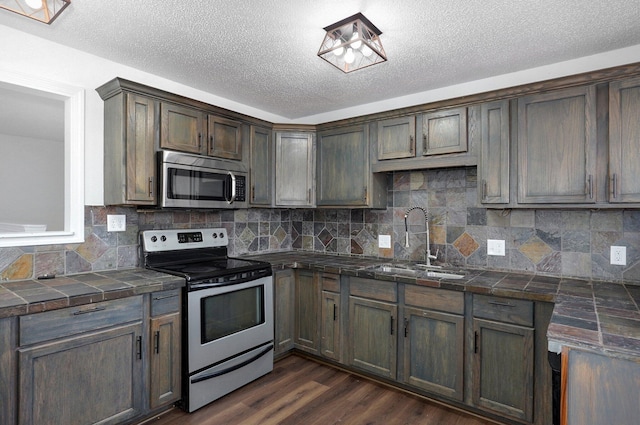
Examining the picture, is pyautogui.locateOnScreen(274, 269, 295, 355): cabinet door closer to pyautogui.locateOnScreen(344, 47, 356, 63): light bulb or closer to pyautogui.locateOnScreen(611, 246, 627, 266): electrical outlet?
pyautogui.locateOnScreen(344, 47, 356, 63): light bulb

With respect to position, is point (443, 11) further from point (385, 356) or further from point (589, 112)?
point (385, 356)

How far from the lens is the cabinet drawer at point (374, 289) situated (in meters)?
2.58

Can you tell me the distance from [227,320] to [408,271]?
1.47m

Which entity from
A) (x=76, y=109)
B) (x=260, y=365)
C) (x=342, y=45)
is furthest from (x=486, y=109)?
(x=76, y=109)

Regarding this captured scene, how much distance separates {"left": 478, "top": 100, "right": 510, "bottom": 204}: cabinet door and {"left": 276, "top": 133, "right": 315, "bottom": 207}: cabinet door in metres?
1.60

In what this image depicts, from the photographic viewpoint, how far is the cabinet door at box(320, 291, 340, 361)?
2.91 m

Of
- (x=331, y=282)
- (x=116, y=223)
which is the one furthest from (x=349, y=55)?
(x=116, y=223)

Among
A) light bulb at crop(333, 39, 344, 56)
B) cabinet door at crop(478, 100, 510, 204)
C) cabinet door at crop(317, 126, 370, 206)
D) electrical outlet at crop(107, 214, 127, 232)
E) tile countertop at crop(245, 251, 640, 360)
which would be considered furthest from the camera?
cabinet door at crop(317, 126, 370, 206)

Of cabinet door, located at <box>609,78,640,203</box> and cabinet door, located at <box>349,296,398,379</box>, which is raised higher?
cabinet door, located at <box>609,78,640,203</box>

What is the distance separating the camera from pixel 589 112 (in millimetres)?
2113

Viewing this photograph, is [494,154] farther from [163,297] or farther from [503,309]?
[163,297]

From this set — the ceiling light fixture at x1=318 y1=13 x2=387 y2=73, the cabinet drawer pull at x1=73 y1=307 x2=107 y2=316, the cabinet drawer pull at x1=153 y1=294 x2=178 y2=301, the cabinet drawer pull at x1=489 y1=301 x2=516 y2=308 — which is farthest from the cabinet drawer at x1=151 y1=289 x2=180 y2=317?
the cabinet drawer pull at x1=489 y1=301 x2=516 y2=308

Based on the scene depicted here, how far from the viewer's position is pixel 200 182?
2656 millimetres

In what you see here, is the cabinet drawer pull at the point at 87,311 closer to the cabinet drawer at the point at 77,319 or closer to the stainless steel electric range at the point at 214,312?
the cabinet drawer at the point at 77,319
